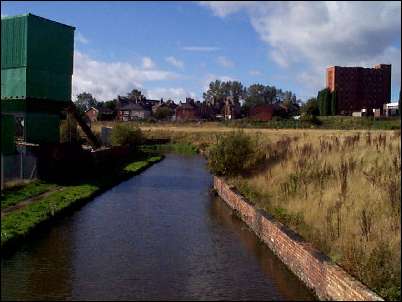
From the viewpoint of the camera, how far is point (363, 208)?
1280 cm

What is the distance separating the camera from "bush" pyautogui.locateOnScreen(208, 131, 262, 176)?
1032 inches

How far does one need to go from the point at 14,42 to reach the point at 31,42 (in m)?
0.90

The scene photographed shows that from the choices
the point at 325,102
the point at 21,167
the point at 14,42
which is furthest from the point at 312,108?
the point at 21,167

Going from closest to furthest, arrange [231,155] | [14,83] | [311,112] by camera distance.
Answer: [231,155] < [14,83] < [311,112]

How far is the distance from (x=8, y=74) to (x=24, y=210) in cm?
1314

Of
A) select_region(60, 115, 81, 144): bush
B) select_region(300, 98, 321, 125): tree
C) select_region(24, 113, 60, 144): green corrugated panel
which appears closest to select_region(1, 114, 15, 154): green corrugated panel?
select_region(24, 113, 60, 144): green corrugated panel

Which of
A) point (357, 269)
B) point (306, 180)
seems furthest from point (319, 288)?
point (306, 180)

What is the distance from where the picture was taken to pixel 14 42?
1113 inches

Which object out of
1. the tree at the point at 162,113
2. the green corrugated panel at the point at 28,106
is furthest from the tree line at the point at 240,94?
the green corrugated panel at the point at 28,106

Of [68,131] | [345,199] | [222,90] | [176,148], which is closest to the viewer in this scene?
[345,199]

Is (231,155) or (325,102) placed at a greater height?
(325,102)

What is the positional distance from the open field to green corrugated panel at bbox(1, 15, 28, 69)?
12849 millimetres

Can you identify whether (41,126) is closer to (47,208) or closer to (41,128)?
(41,128)

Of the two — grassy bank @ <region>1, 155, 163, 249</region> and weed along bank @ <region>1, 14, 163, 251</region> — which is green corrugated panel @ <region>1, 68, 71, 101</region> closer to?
weed along bank @ <region>1, 14, 163, 251</region>
